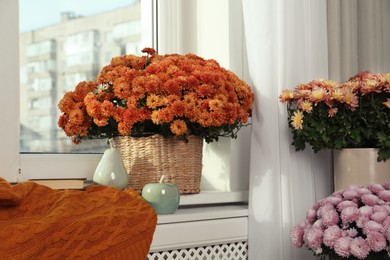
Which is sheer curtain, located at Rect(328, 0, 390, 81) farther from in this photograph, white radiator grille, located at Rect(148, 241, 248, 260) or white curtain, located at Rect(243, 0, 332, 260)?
white radiator grille, located at Rect(148, 241, 248, 260)

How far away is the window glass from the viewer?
1891 mm

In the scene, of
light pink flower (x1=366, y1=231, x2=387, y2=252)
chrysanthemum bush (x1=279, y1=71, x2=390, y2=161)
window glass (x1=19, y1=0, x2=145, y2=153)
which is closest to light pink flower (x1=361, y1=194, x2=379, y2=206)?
light pink flower (x1=366, y1=231, x2=387, y2=252)

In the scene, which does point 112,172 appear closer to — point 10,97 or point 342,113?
point 10,97

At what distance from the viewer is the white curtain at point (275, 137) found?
1.86 meters

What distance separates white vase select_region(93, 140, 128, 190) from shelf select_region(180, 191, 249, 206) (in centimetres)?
20

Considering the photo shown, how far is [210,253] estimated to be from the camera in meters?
1.80

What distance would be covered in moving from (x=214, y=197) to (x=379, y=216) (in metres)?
0.51

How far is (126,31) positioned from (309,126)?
657 mm

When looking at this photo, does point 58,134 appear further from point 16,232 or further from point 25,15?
point 16,232

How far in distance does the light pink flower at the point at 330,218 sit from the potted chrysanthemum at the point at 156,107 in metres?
0.34

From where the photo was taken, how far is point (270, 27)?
1.88 metres

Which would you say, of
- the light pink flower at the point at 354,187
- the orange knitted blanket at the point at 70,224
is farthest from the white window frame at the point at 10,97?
the light pink flower at the point at 354,187

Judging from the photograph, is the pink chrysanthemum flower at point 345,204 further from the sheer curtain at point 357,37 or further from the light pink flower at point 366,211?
the sheer curtain at point 357,37

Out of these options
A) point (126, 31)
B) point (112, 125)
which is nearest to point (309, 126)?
point (112, 125)
